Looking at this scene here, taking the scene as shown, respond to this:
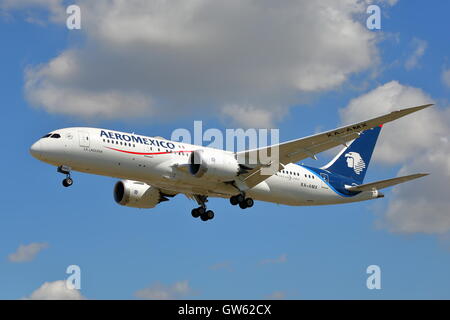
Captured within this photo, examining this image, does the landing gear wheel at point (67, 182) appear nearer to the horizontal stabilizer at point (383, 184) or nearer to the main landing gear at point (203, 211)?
the main landing gear at point (203, 211)

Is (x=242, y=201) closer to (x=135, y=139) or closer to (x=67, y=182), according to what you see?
(x=135, y=139)

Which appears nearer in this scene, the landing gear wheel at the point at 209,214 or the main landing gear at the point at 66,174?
the main landing gear at the point at 66,174

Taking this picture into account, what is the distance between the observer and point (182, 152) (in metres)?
47.0

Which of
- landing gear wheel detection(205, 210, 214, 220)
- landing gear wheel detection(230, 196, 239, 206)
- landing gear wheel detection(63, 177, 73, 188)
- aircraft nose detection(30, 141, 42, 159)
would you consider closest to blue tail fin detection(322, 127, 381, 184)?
landing gear wheel detection(205, 210, 214, 220)

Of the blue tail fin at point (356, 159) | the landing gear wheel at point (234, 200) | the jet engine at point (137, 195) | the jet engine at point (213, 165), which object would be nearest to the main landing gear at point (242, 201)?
the landing gear wheel at point (234, 200)

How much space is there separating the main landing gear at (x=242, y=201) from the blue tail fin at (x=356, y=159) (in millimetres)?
10113

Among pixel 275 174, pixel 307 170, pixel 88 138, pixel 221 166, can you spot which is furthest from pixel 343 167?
pixel 88 138

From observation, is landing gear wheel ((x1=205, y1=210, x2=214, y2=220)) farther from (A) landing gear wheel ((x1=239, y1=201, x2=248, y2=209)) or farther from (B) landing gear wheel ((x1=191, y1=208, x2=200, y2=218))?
(A) landing gear wheel ((x1=239, y1=201, x2=248, y2=209))

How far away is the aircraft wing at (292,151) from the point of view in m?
44.1

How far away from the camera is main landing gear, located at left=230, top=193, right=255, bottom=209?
4850cm

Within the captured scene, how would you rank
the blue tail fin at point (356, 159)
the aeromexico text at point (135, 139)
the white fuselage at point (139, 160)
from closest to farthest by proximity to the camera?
the white fuselage at point (139, 160) < the aeromexico text at point (135, 139) < the blue tail fin at point (356, 159)

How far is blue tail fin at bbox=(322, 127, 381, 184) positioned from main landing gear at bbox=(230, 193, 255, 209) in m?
10.1

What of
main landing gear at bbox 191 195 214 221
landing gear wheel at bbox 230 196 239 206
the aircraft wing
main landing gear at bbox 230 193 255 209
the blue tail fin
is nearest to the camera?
the aircraft wing

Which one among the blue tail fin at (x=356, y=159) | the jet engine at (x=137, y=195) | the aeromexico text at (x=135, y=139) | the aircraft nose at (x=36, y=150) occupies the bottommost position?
the jet engine at (x=137, y=195)
